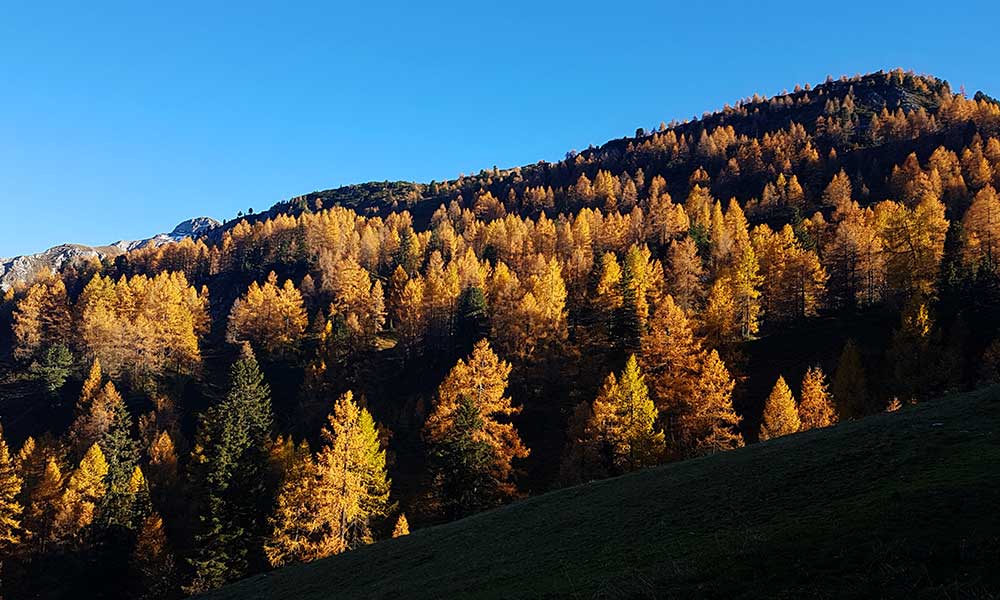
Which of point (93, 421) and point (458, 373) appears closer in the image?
point (458, 373)

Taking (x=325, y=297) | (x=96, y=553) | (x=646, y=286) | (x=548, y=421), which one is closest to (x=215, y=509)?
(x=96, y=553)

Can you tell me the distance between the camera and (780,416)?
4628 centimetres

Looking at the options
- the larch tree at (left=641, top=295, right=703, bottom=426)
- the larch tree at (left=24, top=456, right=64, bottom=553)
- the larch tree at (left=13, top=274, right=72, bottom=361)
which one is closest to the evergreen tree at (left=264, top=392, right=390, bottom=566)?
the larch tree at (left=641, top=295, right=703, bottom=426)

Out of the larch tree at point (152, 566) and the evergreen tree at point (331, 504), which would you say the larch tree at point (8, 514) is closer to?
the larch tree at point (152, 566)

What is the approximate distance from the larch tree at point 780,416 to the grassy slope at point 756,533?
17.8 m

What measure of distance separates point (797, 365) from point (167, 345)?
107868 mm

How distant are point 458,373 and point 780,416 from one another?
28.3 m

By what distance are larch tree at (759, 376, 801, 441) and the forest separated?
18 centimetres

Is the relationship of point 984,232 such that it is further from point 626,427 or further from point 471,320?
point 471,320

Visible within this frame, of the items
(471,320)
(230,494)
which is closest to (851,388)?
(471,320)

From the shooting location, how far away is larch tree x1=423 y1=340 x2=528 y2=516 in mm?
45000

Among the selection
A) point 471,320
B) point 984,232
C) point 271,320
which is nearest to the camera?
point 984,232

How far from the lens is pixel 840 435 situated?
83.5 ft

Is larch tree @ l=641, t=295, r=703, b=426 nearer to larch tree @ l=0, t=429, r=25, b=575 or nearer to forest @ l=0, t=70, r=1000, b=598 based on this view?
forest @ l=0, t=70, r=1000, b=598
